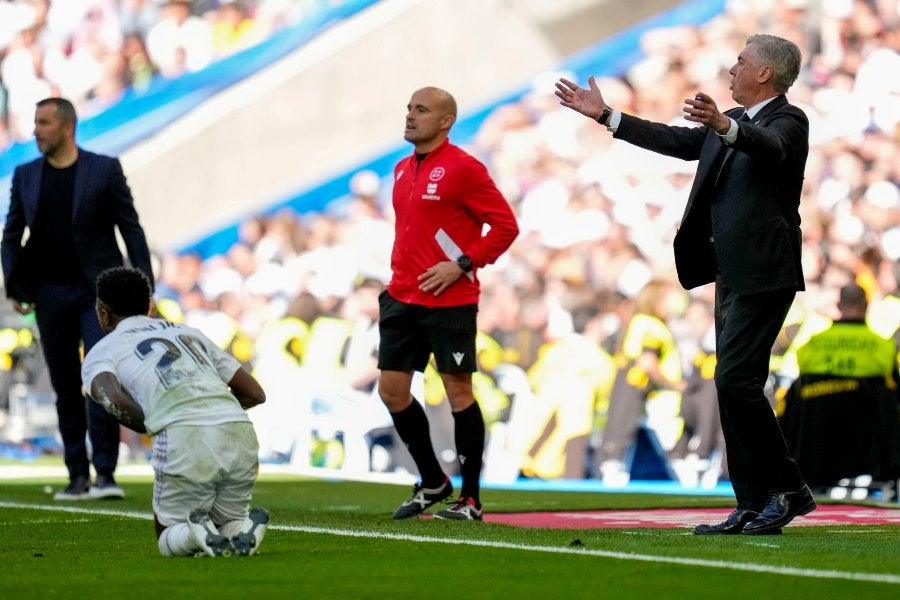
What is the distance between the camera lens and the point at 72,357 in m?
9.23

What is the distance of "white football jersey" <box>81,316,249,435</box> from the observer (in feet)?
17.8

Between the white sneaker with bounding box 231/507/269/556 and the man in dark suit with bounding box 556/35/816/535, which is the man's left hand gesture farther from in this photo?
the white sneaker with bounding box 231/507/269/556

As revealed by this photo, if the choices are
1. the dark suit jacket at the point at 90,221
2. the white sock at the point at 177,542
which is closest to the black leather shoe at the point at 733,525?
the white sock at the point at 177,542

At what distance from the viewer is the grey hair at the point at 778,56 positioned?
6.42 m

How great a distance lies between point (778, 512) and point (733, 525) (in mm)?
194

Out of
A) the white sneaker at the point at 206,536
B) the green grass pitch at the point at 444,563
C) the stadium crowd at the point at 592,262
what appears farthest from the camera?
the stadium crowd at the point at 592,262

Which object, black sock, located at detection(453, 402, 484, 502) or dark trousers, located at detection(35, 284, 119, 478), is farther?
dark trousers, located at detection(35, 284, 119, 478)

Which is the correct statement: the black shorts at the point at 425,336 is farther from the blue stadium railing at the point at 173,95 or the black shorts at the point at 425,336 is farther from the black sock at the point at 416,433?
the blue stadium railing at the point at 173,95

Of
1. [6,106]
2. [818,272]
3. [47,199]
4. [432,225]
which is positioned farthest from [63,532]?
[6,106]

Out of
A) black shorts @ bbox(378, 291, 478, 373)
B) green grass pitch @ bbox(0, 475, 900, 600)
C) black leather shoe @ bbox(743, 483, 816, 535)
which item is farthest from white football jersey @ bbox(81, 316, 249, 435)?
black shorts @ bbox(378, 291, 478, 373)

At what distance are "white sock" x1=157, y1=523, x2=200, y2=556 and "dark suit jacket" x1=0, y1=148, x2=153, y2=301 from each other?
12.3ft

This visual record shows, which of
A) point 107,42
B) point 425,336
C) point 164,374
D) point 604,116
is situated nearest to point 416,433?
point 425,336

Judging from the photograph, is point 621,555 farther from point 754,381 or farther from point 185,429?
point 185,429

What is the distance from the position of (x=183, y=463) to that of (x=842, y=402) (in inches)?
244
